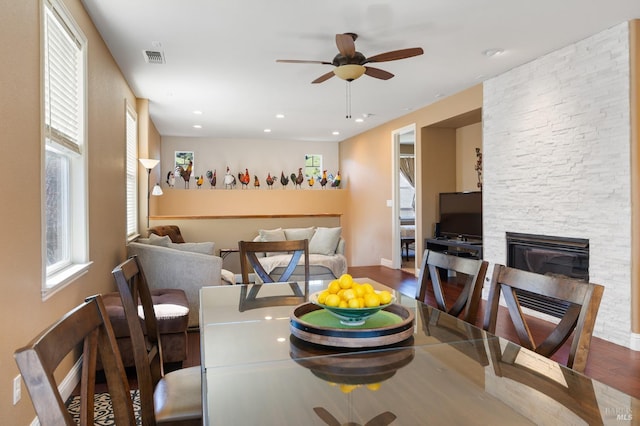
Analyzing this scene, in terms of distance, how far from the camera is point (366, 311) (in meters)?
1.50

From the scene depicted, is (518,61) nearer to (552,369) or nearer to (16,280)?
(552,369)

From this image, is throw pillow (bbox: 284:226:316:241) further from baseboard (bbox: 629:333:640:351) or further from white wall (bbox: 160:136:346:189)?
white wall (bbox: 160:136:346:189)

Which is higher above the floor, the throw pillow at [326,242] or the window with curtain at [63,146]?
→ the window with curtain at [63,146]

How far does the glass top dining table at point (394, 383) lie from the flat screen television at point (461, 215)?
14.1ft

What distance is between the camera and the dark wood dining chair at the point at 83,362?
708 mm

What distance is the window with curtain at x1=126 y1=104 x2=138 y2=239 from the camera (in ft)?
16.9

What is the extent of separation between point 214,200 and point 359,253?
3136mm

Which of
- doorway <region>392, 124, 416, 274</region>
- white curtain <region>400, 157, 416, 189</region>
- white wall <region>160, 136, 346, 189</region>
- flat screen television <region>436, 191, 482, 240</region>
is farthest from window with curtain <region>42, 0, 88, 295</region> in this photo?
white curtain <region>400, 157, 416, 189</region>

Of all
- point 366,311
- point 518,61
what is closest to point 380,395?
point 366,311

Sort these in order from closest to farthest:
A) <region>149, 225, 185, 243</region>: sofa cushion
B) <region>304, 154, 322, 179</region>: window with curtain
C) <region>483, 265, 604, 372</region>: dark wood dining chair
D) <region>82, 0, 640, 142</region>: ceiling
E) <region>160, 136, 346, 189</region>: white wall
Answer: <region>483, 265, 604, 372</region>: dark wood dining chair, <region>82, 0, 640, 142</region>: ceiling, <region>149, 225, 185, 243</region>: sofa cushion, <region>160, 136, 346, 189</region>: white wall, <region>304, 154, 322, 179</region>: window with curtain

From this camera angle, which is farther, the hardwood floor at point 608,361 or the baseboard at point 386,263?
the baseboard at point 386,263

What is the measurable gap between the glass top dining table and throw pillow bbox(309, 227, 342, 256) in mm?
4007

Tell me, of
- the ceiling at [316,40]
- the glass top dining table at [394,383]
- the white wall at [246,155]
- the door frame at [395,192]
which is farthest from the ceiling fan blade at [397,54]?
the white wall at [246,155]

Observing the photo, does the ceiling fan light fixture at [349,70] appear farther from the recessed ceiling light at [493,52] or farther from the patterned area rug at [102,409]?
the patterned area rug at [102,409]
